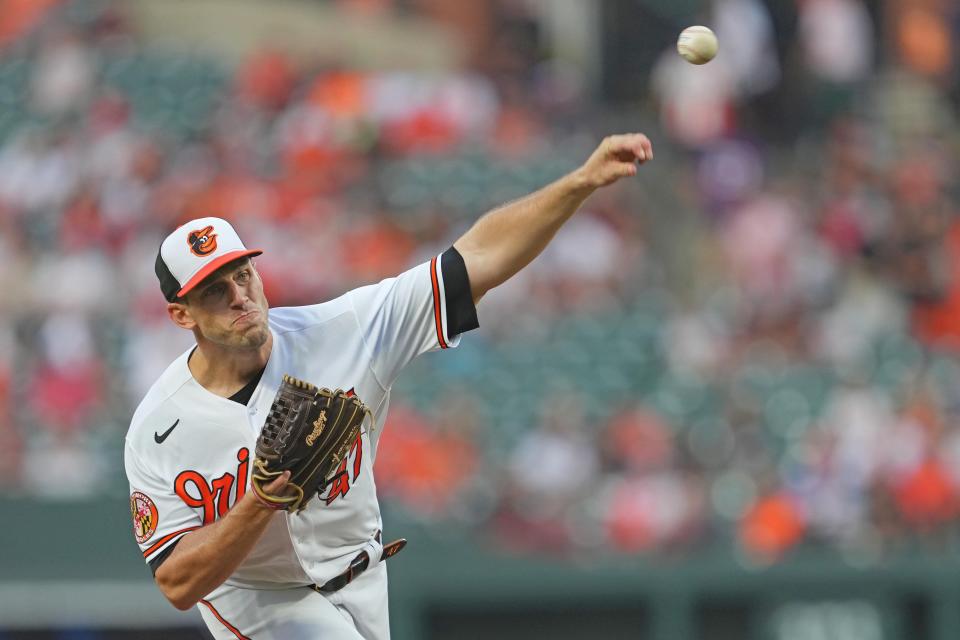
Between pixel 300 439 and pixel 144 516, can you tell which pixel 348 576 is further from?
pixel 300 439

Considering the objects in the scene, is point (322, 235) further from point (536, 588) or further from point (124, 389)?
point (536, 588)

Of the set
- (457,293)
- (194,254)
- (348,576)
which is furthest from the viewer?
(348,576)

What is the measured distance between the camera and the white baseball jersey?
4.23 metres

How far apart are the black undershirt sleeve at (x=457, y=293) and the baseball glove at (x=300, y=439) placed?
52 cm

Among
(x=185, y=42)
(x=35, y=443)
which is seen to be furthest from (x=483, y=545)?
(x=185, y=42)

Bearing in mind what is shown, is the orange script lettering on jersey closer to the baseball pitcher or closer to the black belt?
the baseball pitcher

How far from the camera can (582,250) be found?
11.2 m

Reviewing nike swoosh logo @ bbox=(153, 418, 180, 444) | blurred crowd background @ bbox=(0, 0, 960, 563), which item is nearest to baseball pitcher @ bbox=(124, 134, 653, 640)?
nike swoosh logo @ bbox=(153, 418, 180, 444)

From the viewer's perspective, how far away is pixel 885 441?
954cm

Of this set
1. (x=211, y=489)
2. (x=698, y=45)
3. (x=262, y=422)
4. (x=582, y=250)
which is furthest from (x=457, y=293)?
(x=582, y=250)

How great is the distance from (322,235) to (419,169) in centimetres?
127

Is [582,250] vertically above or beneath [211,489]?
above

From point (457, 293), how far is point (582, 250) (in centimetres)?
698

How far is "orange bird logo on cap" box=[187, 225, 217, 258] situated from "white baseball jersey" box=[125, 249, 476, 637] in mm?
376
